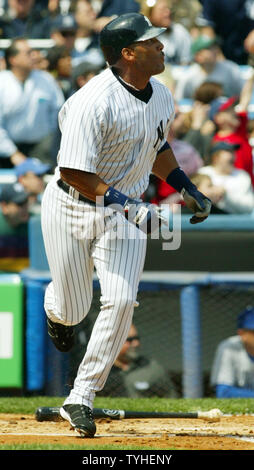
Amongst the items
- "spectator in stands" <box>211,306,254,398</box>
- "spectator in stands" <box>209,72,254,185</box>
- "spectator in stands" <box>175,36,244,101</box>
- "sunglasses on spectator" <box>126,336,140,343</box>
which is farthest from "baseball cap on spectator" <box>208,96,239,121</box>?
"sunglasses on spectator" <box>126,336,140,343</box>

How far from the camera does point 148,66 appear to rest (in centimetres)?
435

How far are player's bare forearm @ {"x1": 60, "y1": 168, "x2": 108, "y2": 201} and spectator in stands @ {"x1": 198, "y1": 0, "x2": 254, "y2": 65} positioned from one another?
7.09m

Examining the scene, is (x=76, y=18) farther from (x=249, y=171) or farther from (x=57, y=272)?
(x=57, y=272)

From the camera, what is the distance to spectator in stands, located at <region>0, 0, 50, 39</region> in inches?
427

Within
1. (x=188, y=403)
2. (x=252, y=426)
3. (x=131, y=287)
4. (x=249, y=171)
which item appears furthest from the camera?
(x=249, y=171)

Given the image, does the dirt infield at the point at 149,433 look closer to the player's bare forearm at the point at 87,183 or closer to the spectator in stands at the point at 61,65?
the player's bare forearm at the point at 87,183

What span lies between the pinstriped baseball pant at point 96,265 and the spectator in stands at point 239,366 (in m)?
2.39

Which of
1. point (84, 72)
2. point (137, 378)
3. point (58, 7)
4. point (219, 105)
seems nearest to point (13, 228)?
point (84, 72)

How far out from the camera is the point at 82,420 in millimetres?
4293

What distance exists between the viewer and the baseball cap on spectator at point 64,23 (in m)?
10.2

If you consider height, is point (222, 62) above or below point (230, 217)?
above

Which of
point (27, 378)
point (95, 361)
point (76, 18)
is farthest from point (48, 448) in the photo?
point (76, 18)

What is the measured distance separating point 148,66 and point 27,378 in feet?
10.5

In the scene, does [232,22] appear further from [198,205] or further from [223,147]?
[198,205]
